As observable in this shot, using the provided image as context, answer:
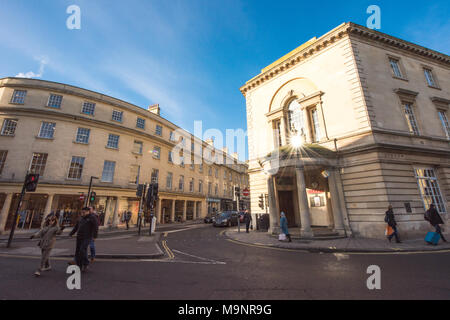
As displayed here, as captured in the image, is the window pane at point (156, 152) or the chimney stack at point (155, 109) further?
the chimney stack at point (155, 109)

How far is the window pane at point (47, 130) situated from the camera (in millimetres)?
18547

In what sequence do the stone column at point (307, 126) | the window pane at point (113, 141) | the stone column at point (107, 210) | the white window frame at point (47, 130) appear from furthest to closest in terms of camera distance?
the window pane at point (113, 141) → the stone column at point (107, 210) → the white window frame at point (47, 130) → the stone column at point (307, 126)

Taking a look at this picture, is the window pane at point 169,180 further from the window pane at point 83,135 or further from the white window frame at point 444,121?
the white window frame at point 444,121

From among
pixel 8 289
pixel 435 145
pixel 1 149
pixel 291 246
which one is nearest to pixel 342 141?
pixel 435 145

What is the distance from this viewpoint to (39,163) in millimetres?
17812

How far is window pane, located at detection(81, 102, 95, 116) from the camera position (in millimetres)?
20784

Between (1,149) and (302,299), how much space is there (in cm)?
Answer: 2606

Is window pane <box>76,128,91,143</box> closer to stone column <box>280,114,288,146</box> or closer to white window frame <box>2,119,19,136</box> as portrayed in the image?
white window frame <box>2,119,19,136</box>

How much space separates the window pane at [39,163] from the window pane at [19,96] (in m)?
5.88

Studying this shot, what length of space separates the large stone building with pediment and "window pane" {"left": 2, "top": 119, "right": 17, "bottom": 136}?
23.3 metres

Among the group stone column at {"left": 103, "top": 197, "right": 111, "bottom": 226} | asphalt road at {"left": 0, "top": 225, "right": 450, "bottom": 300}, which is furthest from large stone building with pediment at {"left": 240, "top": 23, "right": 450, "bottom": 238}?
stone column at {"left": 103, "top": 197, "right": 111, "bottom": 226}

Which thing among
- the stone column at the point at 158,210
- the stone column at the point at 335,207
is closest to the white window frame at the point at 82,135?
the stone column at the point at 158,210

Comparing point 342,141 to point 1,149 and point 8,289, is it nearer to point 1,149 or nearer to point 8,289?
point 8,289
